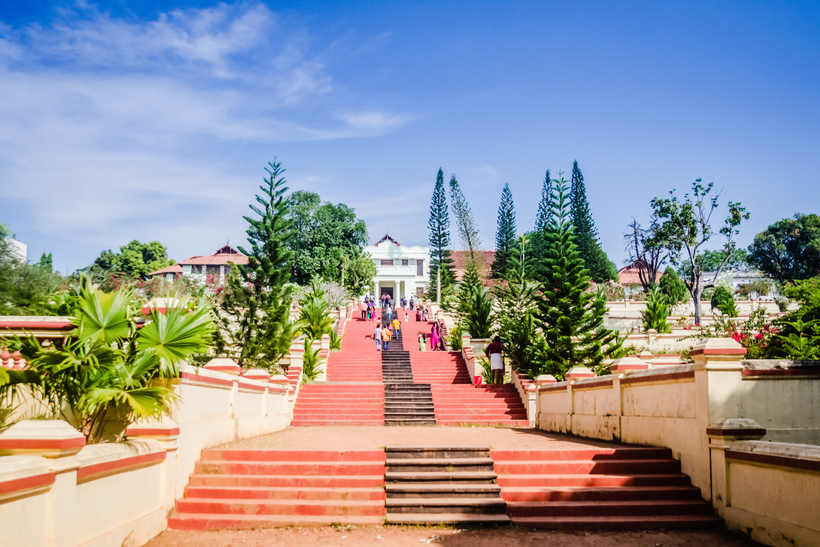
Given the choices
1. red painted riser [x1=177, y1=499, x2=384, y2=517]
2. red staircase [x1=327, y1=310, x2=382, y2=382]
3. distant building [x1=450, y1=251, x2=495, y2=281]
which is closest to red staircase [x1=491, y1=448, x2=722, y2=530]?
red painted riser [x1=177, y1=499, x2=384, y2=517]

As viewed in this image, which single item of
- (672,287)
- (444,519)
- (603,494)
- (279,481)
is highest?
(672,287)

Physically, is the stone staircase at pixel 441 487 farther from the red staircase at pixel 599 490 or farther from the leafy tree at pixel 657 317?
the leafy tree at pixel 657 317

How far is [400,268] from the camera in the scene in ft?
201

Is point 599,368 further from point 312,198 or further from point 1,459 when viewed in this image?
point 312,198

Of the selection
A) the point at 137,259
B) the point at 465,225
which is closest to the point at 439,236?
the point at 465,225

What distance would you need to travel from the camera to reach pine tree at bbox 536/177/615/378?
20.7m

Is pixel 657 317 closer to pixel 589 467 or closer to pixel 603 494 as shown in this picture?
pixel 589 467

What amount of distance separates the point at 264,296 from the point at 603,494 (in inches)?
748

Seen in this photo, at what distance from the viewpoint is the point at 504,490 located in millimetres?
7094

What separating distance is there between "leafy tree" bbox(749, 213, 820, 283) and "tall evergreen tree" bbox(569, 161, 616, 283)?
621 inches

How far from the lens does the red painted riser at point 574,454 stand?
25.8ft

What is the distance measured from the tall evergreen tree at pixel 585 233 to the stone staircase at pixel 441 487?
4897 centimetres

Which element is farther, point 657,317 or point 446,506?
point 657,317

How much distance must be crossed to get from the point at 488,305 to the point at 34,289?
15.8 metres
